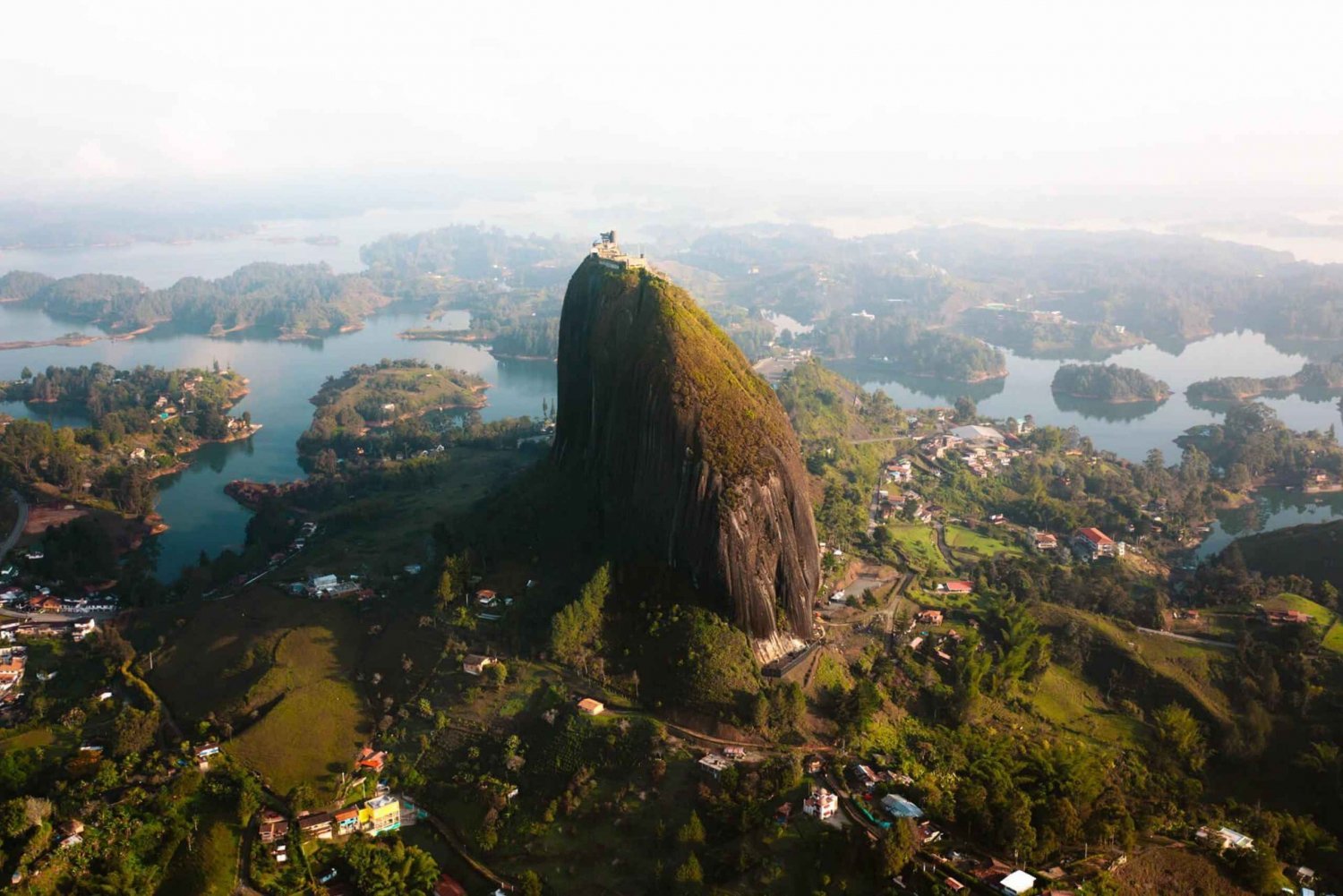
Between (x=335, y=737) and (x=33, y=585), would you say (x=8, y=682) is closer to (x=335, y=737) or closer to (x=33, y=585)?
(x=33, y=585)

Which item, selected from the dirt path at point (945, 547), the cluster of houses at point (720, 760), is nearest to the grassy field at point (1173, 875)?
the cluster of houses at point (720, 760)

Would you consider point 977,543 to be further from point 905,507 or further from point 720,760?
point 720,760

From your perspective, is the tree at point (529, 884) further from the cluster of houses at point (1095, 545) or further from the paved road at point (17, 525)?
the paved road at point (17, 525)

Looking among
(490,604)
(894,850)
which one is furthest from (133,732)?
(894,850)

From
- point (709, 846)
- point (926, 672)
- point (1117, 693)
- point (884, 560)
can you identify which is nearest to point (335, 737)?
point (709, 846)

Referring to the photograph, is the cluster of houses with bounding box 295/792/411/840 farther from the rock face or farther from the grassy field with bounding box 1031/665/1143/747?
the grassy field with bounding box 1031/665/1143/747

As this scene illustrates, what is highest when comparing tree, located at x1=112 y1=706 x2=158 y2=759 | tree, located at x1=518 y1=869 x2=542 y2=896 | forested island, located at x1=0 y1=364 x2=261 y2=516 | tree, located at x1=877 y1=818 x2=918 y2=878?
tree, located at x1=877 y1=818 x2=918 y2=878

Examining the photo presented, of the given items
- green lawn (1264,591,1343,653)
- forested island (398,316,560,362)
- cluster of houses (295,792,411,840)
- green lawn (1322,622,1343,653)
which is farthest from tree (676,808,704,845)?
forested island (398,316,560,362)

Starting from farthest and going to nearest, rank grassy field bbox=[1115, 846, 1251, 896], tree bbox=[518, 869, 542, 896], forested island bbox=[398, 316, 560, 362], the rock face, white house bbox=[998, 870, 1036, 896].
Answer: forested island bbox=[398, 316, 560, 362] → the rock face → tree bbox=[518, 869, 542, 896] → grassy field bbox=[1115, 846, 1251, 896] → white house bbox=[998, 870, 1036, 896]
